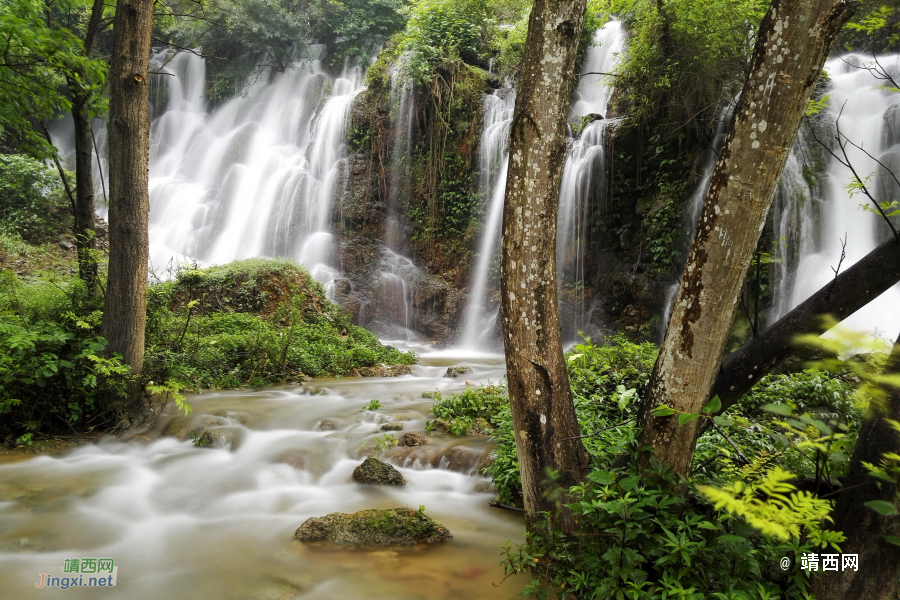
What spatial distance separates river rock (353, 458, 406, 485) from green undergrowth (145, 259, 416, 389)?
250cm

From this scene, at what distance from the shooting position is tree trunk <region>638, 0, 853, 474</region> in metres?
2.29

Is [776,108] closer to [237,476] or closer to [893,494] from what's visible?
[893,494]

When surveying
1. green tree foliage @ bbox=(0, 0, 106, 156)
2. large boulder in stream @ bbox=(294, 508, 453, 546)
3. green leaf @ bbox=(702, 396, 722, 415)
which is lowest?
large boulder in stream @ bbox=(294, 508, 453, 546)

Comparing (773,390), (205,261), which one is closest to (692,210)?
(773,390)

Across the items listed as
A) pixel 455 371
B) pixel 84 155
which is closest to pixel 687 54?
pixel 455 371

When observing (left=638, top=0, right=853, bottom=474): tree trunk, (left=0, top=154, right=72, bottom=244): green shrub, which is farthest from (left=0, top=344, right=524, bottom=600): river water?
(left=0, top=154, right=72, bottom=244): green shrub

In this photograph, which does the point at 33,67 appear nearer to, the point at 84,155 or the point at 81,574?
the point at 84,155

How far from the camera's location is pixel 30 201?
52.8 ft

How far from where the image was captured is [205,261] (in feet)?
59.5

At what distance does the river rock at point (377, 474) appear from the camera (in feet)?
16.3

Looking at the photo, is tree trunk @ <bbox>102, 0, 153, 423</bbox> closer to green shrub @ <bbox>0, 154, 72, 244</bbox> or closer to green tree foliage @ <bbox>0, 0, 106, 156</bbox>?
green tree foliage @ <bbox>0, 0, 106, 156</bbox>

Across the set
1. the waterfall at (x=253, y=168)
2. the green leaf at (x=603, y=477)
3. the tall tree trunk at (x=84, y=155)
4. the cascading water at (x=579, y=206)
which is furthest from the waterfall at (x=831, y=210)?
the waterfall at (x=253, y=168)

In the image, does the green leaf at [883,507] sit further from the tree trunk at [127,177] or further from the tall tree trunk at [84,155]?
the tall tree trunk at [84,155]

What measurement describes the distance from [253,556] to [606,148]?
12.6m
